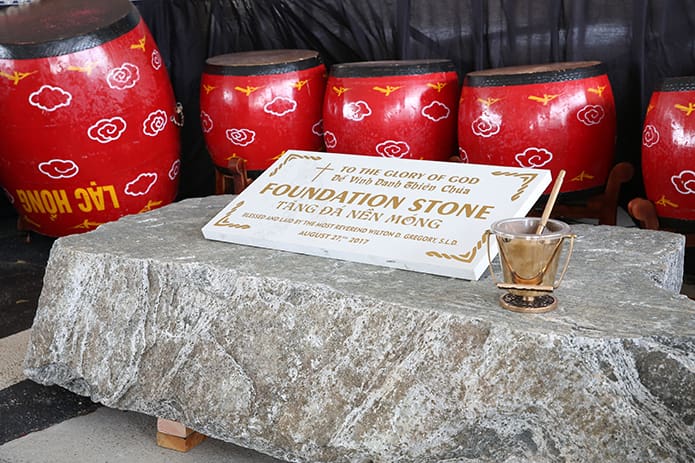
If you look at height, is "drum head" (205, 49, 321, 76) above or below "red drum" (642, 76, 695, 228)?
above

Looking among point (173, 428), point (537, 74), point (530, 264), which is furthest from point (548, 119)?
point (173, 428)

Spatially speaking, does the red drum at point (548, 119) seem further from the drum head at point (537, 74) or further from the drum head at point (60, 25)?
the drum head at point (60, 25)

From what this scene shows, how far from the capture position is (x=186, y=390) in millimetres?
1472

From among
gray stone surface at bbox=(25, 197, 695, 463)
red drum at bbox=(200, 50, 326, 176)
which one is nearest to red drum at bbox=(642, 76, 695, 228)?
gray stone surface at bbox=(25, 197, 695, 463)

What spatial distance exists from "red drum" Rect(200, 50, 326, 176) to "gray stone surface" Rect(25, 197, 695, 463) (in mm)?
907

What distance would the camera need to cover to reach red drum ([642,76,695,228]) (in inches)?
77.1

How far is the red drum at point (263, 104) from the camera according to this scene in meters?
2.55

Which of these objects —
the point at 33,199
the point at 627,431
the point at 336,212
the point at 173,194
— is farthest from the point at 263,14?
the point at 627,431

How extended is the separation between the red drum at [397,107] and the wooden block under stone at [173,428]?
3.71ft

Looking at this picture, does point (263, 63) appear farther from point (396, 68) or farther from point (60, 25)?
point (60, 25)

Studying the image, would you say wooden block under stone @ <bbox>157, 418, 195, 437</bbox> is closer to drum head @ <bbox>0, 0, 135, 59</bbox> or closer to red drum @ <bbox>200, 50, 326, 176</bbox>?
red drum @ <bbox>200, 50, 326, 176</bbox>

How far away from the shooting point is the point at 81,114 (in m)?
2.47

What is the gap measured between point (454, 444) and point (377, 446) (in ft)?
0.40

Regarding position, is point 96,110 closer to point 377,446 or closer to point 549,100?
point 549,100
